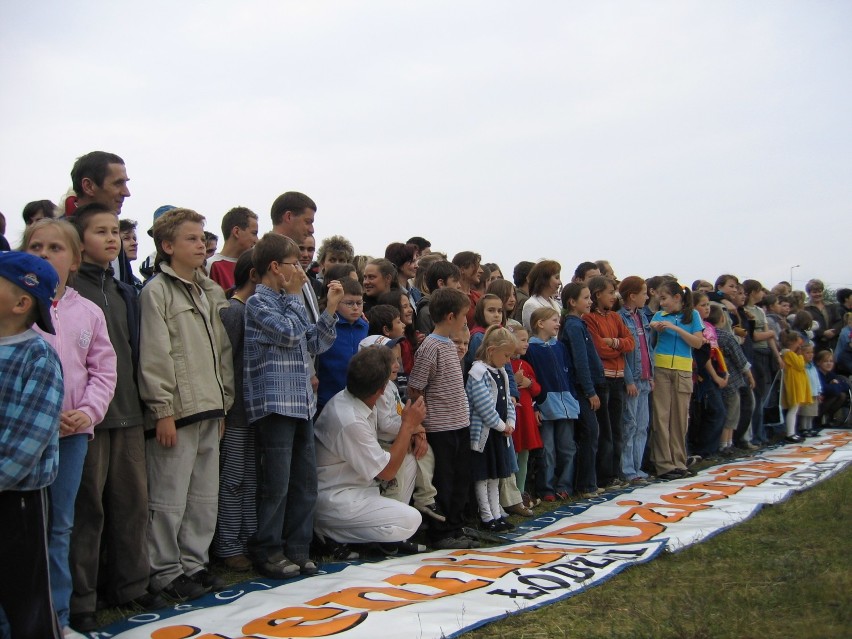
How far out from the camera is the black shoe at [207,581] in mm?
5035

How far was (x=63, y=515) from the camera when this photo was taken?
13.5 ft

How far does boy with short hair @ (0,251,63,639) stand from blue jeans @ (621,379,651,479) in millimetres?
6602

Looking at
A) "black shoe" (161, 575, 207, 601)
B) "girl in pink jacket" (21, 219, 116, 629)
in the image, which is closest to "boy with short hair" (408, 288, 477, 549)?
"black shoe" (161, 575, 207, 601)

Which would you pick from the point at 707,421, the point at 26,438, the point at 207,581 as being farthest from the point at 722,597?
the point at 707,421

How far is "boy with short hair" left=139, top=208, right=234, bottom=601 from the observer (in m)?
4.88

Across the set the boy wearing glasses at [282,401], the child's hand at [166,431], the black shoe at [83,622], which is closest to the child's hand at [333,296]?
the boy wearing glasses at [282,401]

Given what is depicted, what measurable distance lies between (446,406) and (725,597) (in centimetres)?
256

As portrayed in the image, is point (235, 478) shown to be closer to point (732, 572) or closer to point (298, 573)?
point (298, 573)

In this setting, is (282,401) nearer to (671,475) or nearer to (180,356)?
(180,356)

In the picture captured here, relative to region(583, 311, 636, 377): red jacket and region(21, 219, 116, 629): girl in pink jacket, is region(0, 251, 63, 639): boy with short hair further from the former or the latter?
region(583, 311, 636, 377): red jacket

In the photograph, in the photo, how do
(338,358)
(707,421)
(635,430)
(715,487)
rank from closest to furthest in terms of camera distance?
1. (338,358)
2. (715,487)
3. (635,430)
4. (707,421)

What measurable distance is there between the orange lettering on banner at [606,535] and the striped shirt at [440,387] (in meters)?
1.11

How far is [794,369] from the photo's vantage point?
42.8 ft

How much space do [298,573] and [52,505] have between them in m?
1.75
